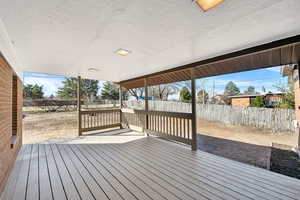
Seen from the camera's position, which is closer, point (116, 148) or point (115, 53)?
point (115, 53)

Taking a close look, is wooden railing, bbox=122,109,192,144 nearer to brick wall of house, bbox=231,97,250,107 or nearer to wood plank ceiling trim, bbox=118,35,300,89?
wood plank ceiling trim, bbox=118,35,300,89

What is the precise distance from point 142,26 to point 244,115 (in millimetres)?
6461

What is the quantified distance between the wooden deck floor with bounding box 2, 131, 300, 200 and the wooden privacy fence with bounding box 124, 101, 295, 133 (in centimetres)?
402

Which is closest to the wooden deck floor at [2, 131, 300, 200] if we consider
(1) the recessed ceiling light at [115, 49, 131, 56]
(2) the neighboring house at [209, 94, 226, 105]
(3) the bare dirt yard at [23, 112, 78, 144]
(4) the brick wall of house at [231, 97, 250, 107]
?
(3) the bare dirt yard at [23, 112, 78, 144]

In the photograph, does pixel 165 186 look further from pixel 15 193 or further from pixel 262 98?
pixel 262 98

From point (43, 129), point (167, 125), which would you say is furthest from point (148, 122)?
point (43, 129)

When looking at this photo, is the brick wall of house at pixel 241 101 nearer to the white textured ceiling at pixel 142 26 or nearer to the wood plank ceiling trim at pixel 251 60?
the wood plank ceiling trim at pixel 251 60

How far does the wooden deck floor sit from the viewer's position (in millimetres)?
1843

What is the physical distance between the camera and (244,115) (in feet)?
20.9

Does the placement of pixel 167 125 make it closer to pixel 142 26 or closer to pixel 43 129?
pixel 142 26

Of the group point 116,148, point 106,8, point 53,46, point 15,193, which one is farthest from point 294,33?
point 15,193

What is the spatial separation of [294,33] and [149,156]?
10.8 feet

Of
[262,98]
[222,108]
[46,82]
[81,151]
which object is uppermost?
[46,82]

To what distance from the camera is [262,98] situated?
7.85 metres
